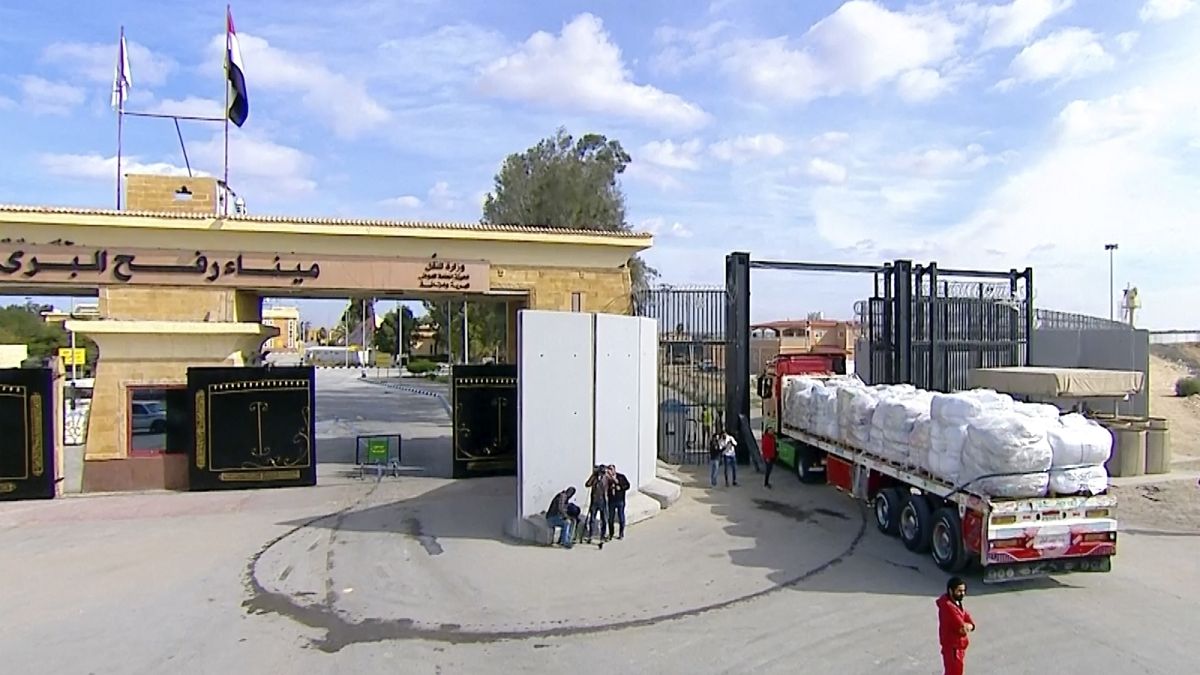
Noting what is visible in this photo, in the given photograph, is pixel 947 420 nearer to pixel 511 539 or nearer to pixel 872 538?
pixel 872 538

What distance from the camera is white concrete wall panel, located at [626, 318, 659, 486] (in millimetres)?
15992

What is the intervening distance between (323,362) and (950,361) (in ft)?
278

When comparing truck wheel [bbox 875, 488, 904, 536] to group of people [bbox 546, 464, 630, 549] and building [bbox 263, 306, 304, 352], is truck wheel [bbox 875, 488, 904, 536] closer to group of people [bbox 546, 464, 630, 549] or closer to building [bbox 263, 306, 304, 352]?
group of people [bbox 546, 464, 630, 549]

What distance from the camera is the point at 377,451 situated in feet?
63.1

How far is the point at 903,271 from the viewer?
22312mm

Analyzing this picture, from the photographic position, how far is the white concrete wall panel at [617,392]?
14.1 metres

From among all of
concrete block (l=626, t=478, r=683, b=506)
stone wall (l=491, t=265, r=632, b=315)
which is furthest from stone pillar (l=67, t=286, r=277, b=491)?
concrete block (l=626, t=478, r=683, b=506)

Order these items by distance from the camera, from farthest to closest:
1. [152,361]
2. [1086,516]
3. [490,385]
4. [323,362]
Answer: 1. [323,362]
2. [490,385]
3. [152,361]
4. [1086,516]

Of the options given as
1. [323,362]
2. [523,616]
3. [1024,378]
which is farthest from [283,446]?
[323,362]

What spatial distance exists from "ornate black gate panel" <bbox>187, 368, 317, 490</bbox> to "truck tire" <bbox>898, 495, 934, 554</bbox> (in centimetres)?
1242

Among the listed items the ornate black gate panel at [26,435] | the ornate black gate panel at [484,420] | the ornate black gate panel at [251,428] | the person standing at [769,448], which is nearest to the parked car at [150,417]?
the ornate black gate panel at [251,428]

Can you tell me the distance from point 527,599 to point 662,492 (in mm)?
6044

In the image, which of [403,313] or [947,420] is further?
[403,313]

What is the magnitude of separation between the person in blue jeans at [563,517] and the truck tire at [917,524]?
5.15 metres
